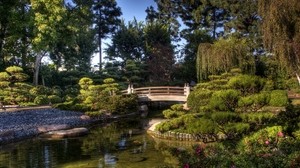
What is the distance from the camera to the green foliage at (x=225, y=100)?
13974 millimetres

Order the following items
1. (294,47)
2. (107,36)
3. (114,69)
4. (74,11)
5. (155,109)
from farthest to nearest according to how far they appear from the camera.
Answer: (107,36), (114,69), (74,11), (155,109), (294,47)

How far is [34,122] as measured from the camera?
65.7 ft

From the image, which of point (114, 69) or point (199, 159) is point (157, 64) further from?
point (199, 159)

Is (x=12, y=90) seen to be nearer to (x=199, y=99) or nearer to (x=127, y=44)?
(x=199, y=99)

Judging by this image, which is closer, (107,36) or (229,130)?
(229,130)

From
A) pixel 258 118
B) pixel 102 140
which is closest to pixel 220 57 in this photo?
pixel 258 118

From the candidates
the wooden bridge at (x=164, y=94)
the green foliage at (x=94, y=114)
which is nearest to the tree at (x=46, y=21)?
the wooden bridge at (x=164, y=94)

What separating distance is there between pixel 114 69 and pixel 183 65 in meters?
7.80

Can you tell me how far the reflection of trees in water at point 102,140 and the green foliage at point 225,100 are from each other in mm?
4588

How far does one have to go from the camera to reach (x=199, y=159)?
23.8 feet

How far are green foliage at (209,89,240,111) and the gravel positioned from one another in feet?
30.9

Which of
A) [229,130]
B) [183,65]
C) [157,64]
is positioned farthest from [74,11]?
[229,130]

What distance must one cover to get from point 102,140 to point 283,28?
31.6 ft

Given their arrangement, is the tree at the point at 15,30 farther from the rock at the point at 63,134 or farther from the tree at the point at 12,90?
the rock at the point at 63,134
